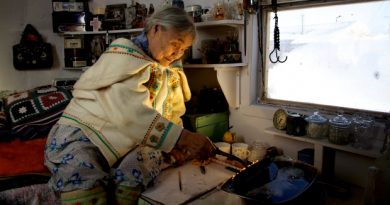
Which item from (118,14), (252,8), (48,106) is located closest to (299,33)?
(252,8)

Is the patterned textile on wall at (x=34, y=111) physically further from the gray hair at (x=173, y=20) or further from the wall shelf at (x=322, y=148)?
the wall shelf at (x=322, y=148)

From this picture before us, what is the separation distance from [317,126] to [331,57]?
0.33 metres

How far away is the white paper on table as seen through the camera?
1157 mm

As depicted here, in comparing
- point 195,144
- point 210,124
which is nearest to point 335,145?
point 195,144

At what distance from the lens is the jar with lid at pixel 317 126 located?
1.32 meters

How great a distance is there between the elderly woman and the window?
526 millimetres

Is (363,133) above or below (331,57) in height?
below

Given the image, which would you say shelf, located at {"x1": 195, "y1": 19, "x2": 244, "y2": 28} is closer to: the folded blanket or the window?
the window

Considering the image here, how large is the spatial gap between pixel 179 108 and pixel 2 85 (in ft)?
5.07

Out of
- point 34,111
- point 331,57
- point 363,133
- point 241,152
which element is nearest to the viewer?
point 363,133

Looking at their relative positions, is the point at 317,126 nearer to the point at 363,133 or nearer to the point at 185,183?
the point at 363,133

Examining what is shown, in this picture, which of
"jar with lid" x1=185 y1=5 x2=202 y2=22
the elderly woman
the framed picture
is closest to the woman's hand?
the elderly woman

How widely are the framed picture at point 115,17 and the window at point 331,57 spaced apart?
40.3 inches

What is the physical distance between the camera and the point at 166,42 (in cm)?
131
